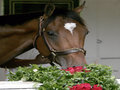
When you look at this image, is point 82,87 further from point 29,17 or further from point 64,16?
point 29,17

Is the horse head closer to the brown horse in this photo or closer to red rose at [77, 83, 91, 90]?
the brown horse

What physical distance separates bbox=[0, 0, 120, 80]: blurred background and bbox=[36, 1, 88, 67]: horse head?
2048 mm

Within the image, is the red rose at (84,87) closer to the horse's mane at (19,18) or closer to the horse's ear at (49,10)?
the horse's ear at (49,10)

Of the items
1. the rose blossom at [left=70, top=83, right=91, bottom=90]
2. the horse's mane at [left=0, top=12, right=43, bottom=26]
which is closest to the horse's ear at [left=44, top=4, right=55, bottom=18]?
the horse's mane at [left=0, top=12, right=43, bottom=26]

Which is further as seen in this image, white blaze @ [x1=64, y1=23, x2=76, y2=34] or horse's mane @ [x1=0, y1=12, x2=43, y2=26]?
horse's mane @ [x1=0, y1=12, x2=43, y2=26]

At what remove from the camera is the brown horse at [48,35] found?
8.48 feet

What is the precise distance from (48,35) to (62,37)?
17 centimetres

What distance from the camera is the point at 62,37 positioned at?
2641 mm

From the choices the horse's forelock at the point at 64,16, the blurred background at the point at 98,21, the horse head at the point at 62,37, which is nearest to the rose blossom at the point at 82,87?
the horse head at the point at 62,37

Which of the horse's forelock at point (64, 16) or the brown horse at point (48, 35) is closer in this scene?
the brown horse at point (48, 35)

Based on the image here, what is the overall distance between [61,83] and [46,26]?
1.22m

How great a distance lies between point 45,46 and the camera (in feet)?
9.09

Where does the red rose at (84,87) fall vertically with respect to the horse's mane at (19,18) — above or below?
below

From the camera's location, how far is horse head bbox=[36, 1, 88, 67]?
8.38 ft
